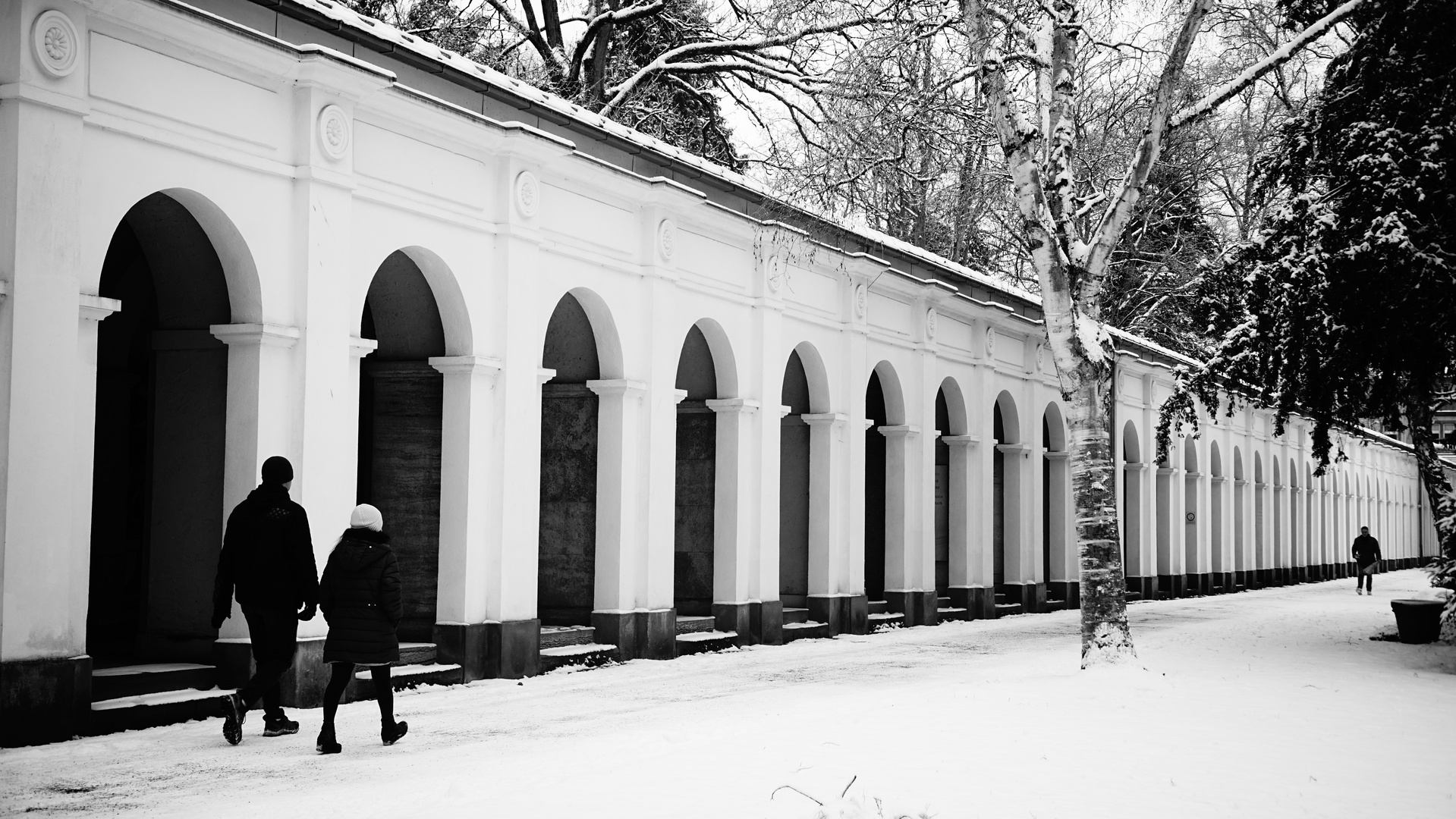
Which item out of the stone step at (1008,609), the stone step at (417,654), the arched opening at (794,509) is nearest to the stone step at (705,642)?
the arched opening at (794,509)

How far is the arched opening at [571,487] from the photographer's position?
16578 mm

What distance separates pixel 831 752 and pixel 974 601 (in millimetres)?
16518

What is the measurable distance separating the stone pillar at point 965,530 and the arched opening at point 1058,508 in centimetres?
422

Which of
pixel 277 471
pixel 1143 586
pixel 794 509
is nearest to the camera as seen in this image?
pixel 277 471

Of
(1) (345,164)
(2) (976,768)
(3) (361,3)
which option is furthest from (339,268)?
(3) (361,3)

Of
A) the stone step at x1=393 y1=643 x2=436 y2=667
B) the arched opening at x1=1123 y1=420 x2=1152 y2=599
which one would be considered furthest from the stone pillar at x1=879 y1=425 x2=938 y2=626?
the arched opening at x1=1123 y1=420 x2=1152 y2=599

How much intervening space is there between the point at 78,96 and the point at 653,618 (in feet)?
28.6

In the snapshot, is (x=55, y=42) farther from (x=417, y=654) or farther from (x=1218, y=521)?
(x=1218, y=521)

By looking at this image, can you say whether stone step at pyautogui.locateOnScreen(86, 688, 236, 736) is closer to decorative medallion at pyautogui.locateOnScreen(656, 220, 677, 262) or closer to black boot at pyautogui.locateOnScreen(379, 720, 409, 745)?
black boot at pyautogui.locateOnScreen(379, 720, 409, 745)

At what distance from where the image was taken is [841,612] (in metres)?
20.4

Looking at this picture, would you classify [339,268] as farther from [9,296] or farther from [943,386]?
[943,386]

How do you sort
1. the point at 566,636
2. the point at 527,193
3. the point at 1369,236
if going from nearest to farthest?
1. the point at 527,193
2. the point at 1369,236
3. the point at 566,636

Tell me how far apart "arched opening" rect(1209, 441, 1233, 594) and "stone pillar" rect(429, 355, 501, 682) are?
29.7m

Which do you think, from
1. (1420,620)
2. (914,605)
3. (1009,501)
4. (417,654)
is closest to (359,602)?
(417,654)
